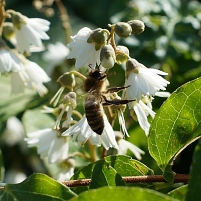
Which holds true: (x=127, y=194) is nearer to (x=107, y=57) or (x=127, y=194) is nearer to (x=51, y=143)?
(x=107, y=57)

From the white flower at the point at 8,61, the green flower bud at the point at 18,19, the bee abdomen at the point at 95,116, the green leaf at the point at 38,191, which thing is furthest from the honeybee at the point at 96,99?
the green flower bud at the point at 18,19

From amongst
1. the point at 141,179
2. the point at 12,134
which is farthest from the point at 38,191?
the point at 12,134

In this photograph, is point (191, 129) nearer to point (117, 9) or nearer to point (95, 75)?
point (95, 75)

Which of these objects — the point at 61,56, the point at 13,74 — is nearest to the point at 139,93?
the point at 13,74

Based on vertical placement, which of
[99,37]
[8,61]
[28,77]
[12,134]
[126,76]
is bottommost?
[12,134]

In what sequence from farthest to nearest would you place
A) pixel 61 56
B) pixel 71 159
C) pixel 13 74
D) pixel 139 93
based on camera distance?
pixel 61 56, pixel 13 74, pixel 71 159, pixel 139 93

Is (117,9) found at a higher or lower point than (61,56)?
higher

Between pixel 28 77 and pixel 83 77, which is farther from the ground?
pixel 83 77

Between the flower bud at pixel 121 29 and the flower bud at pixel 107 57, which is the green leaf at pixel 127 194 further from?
the flower bud at pixel 121 29
